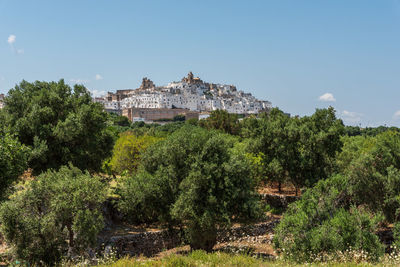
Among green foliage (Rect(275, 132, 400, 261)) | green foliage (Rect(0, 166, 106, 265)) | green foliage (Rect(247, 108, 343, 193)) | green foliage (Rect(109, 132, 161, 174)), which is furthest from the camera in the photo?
green foliage (Rect(109, 132, 161, 174))

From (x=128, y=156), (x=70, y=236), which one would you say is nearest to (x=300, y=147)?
(x=128, y=156)

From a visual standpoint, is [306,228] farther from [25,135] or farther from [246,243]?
[25,135]

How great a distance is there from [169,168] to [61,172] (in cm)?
493

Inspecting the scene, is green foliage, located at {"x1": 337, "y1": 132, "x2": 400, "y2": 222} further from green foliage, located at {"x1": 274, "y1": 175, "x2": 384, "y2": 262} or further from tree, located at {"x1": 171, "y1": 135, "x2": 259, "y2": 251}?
tree, located at {"x1": 171, "y1": 135, "x2": 259, "y2": 251}

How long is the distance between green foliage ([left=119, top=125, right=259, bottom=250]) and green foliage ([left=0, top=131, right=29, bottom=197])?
5.13m

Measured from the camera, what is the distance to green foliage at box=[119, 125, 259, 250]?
16.3 m

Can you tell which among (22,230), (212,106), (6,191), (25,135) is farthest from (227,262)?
(212,106)

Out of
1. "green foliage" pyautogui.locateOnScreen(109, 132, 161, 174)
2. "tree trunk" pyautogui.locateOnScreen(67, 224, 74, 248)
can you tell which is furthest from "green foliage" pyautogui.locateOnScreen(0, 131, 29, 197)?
"green foliage" pyautogui.locateOnScreen(109, 132, 161, 174)

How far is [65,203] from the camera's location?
41.6 ft

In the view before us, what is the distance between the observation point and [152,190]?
16.9 m

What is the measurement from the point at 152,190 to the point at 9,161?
6.28 m

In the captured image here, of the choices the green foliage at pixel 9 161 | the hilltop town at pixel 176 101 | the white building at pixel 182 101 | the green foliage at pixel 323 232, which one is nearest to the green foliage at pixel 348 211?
the green foliage at pixel 323 232

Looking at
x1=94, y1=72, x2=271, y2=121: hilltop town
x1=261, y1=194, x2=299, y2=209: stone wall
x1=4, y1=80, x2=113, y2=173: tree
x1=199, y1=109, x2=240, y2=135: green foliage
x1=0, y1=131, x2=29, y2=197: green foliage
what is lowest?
x1=261, y1=194, x2=299, y2=209: stone wall

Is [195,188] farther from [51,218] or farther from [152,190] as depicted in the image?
[51,218]
